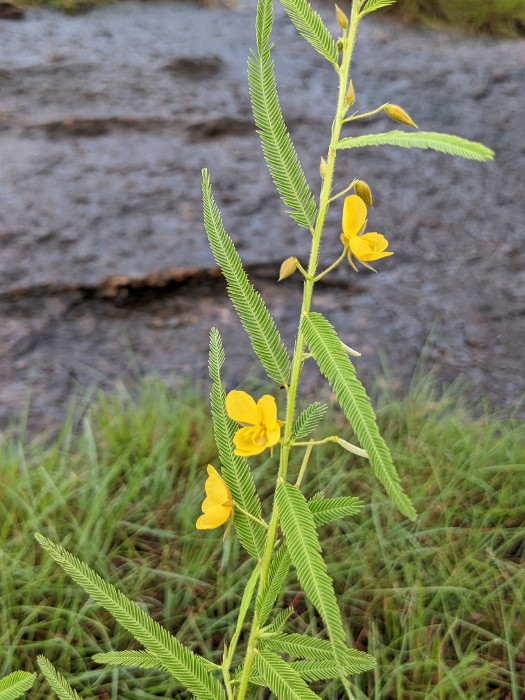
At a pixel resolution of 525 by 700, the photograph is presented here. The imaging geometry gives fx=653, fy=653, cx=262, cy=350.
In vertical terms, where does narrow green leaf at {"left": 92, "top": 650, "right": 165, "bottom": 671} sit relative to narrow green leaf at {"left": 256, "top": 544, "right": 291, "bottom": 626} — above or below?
below

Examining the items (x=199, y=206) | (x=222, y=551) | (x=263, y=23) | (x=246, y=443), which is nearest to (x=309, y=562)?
(x=246, y=443)

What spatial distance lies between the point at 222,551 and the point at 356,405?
97cm

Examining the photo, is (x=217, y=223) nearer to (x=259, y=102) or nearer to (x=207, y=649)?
(x=259, y=102)

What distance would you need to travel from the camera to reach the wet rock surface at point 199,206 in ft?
6.35

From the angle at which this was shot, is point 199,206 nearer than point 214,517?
No

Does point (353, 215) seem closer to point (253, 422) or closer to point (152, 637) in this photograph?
point (253, 422)

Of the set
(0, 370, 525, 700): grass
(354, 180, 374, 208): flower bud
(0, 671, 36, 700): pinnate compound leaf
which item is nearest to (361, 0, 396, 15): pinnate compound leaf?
(354, 180, 374, 208): flower bud

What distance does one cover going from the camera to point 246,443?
0.47m

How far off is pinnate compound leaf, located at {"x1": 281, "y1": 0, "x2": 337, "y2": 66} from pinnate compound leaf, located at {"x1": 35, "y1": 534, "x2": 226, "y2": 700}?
0.45m

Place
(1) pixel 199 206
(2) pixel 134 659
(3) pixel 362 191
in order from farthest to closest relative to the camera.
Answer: (1) pixel 199 206 < (2) pixel 134 659 < (3) pixel 362 191

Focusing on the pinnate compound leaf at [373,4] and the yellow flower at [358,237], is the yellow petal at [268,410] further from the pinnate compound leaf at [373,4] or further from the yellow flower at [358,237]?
the pinnate compound leaf at [373,4]

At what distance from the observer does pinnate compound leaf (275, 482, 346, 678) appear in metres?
0.41

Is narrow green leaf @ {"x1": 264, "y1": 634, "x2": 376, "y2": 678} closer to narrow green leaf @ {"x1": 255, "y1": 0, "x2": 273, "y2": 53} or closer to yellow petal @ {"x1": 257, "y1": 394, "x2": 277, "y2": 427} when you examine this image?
yellow petal @ {"x1": 257, "y1": 394, "x2": 277, "y2": 427}

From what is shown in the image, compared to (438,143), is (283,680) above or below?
below
